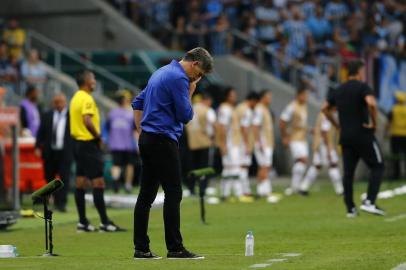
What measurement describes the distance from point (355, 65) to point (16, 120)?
20.4 feet

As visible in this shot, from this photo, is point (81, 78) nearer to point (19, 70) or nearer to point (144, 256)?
point (144, 256)

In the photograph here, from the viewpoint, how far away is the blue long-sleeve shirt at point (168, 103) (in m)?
13.8

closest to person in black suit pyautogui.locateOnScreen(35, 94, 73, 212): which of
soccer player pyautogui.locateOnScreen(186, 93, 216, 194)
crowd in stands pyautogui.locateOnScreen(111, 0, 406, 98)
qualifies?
soccer player pyautogui.locateOnScreen(186, 93, 216, 194)

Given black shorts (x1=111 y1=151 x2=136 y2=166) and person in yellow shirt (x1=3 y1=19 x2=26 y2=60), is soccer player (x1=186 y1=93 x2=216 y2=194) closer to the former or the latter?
black shorts (x1=111 y1=151 x2=136 y2=166)

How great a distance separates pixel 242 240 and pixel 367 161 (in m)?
4.47

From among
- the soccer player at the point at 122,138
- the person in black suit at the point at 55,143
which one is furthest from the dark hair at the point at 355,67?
the soccer player at the point at 122,138

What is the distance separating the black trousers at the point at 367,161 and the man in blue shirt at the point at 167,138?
6.74m

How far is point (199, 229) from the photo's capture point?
18.9 m

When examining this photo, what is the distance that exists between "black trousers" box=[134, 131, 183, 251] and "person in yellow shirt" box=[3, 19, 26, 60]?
69.0 ft

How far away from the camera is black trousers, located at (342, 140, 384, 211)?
20344 mm

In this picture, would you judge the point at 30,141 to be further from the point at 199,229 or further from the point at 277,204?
the point at 199,229

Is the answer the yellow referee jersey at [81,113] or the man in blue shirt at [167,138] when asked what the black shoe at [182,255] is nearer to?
the man in blue shirt at [167,138]

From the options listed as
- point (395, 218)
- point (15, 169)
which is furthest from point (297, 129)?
point (395, 218)

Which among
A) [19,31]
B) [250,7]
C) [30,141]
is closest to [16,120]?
[30,141]
